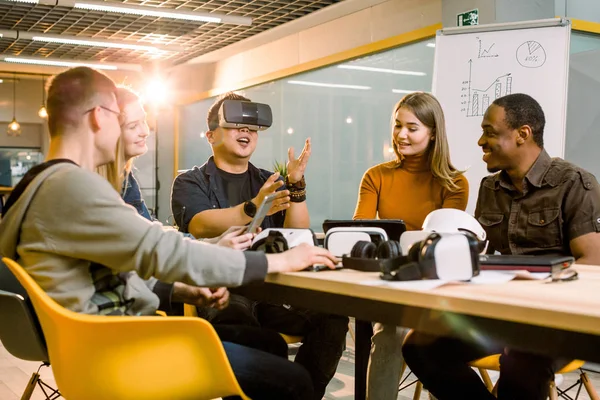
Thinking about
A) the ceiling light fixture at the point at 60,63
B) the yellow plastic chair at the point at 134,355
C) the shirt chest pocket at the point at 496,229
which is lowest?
the yellow plastic chair at the point at 134,355

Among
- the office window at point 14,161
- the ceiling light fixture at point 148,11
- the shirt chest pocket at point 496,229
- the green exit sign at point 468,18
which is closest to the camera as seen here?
the shirt chest pocket at point 496,229

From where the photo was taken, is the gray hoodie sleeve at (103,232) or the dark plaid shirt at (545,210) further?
the dark plaid shirt at (545,210)

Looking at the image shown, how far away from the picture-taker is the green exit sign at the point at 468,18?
5.41 meters

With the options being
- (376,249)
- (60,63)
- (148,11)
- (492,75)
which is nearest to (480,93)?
(492,75)

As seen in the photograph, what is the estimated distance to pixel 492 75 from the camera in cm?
459

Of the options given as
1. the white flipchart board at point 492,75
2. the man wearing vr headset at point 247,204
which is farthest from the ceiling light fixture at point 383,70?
the man wearing vr headset at point 247,204

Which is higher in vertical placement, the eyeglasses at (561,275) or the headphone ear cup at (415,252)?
the headphone ear cup at (415,252)

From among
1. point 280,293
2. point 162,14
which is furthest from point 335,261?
point 162,14

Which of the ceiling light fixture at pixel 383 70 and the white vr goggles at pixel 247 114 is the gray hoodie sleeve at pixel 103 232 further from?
the ceiling light fixture at pixel 383 70

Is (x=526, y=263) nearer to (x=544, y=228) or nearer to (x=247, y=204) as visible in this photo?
(x=544, y=228)

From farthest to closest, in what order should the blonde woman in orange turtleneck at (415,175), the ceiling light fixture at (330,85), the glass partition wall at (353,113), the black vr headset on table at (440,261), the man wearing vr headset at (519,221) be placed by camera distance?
the ceiling light fixture at (330,85)
the glass partition wall at (353,113)
the blonde woman in orange turtleneck at (415,175)
the man wearing vr headset at (519,221)
the black vr headset on table at (440,261)

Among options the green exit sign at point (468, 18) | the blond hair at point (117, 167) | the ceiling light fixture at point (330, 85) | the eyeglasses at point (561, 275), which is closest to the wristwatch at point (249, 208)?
the blond hair at point (117, 167)

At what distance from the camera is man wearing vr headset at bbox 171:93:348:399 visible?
2.37m

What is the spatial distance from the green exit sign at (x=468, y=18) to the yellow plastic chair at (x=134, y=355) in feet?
14.9
